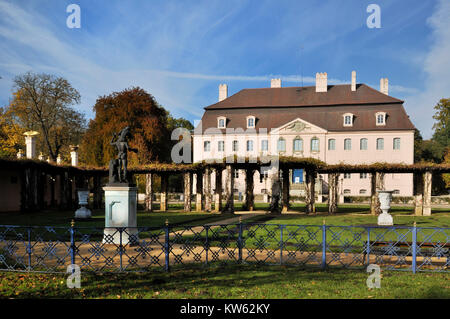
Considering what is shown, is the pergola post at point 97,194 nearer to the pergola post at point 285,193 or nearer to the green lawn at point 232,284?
the pergola post at point 285,193

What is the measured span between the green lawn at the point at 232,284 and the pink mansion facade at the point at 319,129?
36503mm

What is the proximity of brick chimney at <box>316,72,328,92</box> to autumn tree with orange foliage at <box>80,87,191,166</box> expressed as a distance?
870 inches

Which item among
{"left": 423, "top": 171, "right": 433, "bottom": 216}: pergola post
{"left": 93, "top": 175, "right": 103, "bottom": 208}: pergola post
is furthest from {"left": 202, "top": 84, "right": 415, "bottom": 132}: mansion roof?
{"left": 93, "top": 175, "right": 103, "bottom": 208}: pergola post

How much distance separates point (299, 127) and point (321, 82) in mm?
7647

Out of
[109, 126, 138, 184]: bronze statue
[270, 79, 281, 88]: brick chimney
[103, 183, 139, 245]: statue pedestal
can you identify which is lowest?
[103, 183, 139, 245]: statue pedestal

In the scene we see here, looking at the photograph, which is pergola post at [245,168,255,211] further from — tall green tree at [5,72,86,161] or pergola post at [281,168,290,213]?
tall green tree at [5,72,86,161]

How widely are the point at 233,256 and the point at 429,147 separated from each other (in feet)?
182

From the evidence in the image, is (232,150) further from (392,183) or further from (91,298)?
(91,298)

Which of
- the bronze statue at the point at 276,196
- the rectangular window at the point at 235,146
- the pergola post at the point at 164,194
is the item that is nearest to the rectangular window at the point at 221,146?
the rectangular window at the point at 235,146

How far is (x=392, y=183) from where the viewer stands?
4444 centimetres

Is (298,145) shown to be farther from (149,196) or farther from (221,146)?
(149,196)

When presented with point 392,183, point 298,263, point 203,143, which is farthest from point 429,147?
point 298,263

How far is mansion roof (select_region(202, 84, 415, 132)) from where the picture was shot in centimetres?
4481
